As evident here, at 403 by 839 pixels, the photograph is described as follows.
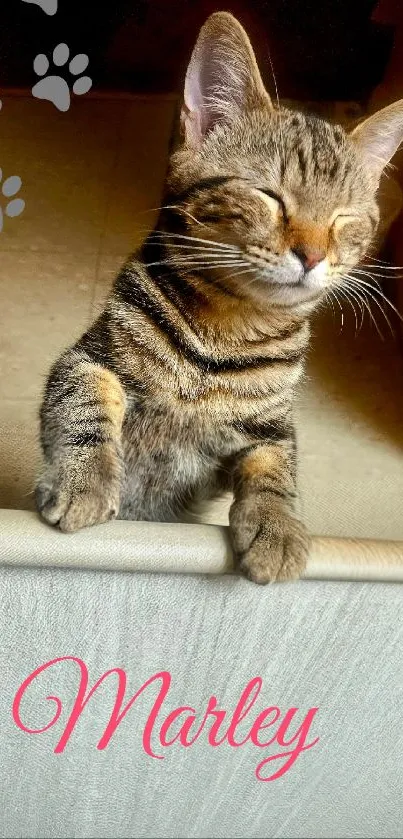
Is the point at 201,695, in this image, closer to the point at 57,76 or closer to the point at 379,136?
the point at 379,136

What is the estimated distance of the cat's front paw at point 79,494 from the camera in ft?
1.94

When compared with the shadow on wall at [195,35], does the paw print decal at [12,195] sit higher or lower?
lower

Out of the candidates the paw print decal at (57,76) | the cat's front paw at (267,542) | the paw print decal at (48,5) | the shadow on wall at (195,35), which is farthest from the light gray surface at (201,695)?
the shadow on wall at (195,35)

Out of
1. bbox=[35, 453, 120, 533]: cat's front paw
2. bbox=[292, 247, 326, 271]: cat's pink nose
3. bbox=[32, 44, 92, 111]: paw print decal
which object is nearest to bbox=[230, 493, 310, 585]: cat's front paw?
bbox=[35, 453, 120, 533]: cat's front paw

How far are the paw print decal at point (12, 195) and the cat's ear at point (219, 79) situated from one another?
65 centimetres


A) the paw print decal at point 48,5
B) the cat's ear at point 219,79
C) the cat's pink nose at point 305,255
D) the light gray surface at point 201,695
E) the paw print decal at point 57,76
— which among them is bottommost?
the light gray surface at point 201,695

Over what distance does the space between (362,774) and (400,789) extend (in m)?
0.07

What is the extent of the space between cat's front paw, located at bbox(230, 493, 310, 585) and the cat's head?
0.20 metres

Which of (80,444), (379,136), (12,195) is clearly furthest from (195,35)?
(80,444)

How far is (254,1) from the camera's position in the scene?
4.10ft

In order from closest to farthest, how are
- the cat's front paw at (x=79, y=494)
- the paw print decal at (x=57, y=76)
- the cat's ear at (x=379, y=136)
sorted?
the cat's front paw at (x=79, y=494) → the cat's ear at (x=379, y=136) → the paw print decal at (x=57, y=76)

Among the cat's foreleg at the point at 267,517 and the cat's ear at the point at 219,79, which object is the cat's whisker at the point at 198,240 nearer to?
the cat's ear at the point at 219,79

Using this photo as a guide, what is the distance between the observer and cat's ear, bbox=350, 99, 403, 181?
0.77 m

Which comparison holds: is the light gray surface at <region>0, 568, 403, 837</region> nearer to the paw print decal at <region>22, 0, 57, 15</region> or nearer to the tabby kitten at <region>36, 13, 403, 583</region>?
the tabby kitten at <region>36, 13, 403, 583</region>
